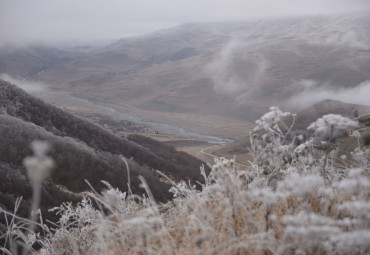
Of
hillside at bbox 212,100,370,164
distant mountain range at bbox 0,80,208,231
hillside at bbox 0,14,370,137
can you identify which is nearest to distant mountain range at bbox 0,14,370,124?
hillside at bbox 0,14,370,137

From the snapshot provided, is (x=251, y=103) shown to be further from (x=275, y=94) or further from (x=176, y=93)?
(x=176, y=93)

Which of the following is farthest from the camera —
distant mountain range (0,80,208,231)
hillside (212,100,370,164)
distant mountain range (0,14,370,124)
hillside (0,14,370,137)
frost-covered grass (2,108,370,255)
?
distant mountain range (0,14,370,124)

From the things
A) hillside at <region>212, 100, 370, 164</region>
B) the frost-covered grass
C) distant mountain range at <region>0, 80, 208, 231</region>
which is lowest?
hillside at <region>212, 100, 370, 164</region>

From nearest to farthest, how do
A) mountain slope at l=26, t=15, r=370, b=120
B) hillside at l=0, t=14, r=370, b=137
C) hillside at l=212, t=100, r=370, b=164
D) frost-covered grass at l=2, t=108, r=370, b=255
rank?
frost-covered grass at l=2, t=108, r=370, b=255 → hillside at l=212, t=100, r=370, b=164 → hillside at l=0, t=14, r=370, b=137 → mountain slope at l=26, t=15, r=370, b=120

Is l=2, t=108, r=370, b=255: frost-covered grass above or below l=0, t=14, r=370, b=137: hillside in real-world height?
above

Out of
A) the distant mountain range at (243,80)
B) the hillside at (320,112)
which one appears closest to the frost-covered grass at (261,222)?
the hillside at (320,112)

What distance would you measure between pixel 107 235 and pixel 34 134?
42.4ft

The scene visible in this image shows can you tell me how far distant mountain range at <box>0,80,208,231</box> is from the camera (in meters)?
11.3

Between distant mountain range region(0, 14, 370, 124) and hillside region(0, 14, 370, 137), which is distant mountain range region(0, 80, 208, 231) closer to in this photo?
hillside region(0, 14, 370, 137)

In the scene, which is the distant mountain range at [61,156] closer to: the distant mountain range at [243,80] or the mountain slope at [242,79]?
the distant mountain range at [243,80]

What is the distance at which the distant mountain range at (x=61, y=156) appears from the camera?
11.3 meters

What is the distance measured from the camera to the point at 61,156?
47.1 feet

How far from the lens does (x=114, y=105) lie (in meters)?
152

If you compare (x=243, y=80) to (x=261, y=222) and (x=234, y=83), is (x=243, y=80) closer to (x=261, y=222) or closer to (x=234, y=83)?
(x=234, y=83)
